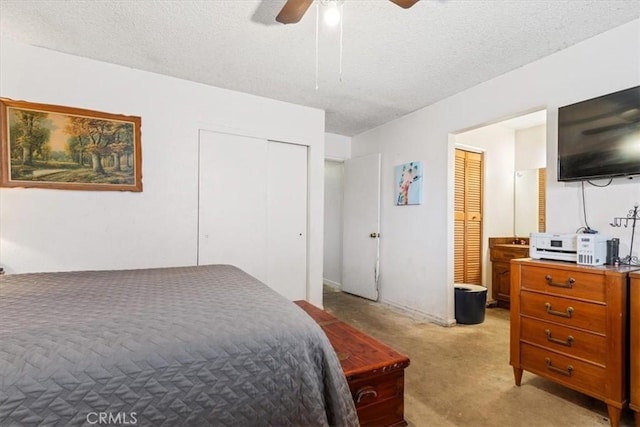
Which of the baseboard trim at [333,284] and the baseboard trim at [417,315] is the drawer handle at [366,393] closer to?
the baseboard trim at [417,315]

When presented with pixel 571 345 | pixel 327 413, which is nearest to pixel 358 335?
pixel 327 413

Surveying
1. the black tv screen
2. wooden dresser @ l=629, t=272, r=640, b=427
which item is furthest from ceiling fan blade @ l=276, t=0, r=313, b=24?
wooden dresser @ l=629, t=272, r=640, b=427

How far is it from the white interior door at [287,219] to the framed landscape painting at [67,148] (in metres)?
1.33

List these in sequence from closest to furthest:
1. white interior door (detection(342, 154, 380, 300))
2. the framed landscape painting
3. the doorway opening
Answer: the framed landscape painting
the doorway opening
white interior door (detection(342, 154, 380, 300))

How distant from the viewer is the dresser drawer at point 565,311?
5.68ft

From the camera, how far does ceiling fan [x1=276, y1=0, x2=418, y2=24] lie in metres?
1.48

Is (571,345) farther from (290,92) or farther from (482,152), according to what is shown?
(290,92)

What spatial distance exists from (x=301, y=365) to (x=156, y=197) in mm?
2400

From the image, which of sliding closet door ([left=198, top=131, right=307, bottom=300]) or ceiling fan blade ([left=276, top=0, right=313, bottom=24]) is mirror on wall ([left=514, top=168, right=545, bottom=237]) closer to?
sliding closet door ([left=198, top=131, right=307, bottom=300])

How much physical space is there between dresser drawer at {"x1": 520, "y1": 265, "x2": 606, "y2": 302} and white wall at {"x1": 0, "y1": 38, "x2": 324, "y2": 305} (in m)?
2.72

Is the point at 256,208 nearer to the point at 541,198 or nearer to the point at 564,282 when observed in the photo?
the point at 564,282

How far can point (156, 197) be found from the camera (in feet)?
9.33

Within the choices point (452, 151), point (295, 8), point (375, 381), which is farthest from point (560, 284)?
point (295, 8)

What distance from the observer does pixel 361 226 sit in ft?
14.9
